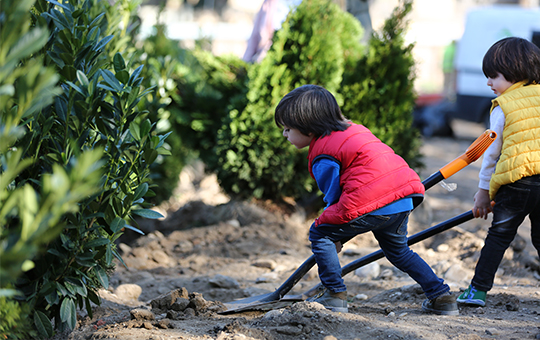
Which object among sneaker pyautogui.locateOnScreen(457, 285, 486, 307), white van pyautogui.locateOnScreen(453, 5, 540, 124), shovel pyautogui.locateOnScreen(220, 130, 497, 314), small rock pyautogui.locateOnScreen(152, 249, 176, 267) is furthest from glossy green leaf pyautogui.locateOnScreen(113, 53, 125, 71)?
white van pyautogui.locateOnScreen(453, 5, 540, 124)

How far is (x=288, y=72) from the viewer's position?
4.48 m

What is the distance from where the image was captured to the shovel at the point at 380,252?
2467mm

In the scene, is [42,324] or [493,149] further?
[493,149]

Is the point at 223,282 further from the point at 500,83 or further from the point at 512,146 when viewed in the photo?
the point at 500,83

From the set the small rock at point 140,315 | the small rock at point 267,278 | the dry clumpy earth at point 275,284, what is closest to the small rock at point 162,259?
the dry clumpy earth at point 275,284

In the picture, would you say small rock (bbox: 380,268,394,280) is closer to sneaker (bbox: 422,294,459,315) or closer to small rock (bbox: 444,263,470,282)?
small rock (bbox: 444,263,470,282)

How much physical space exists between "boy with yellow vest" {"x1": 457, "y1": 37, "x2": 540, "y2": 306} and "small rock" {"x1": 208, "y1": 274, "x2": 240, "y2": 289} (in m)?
1.59

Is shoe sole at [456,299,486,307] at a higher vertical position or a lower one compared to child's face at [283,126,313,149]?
lower

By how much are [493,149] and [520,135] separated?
0.18m

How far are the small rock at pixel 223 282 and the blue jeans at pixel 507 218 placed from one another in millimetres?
1586

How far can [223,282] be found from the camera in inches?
133

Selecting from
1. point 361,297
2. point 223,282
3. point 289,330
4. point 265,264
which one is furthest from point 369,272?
point 289,330

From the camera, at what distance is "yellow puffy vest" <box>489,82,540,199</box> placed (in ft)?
7.87

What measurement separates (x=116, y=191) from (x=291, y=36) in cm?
298
